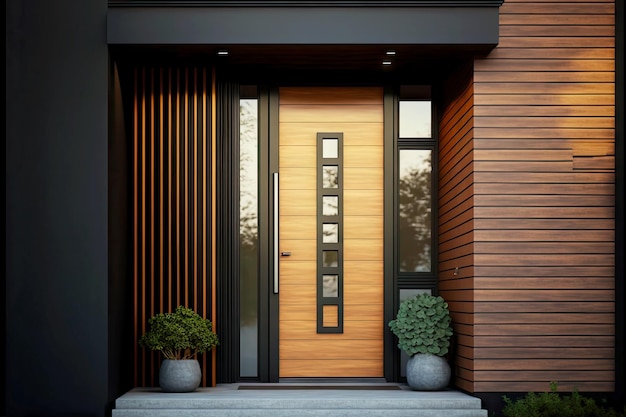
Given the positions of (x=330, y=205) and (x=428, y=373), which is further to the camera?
(x=330, y=205)

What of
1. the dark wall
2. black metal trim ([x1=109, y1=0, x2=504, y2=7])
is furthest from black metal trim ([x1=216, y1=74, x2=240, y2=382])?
the dark wall

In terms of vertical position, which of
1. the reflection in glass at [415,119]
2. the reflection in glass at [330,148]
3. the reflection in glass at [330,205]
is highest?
the reflection in glass at [415,119]

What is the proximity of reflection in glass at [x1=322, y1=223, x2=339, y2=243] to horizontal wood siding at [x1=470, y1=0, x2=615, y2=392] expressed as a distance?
46.7 inches

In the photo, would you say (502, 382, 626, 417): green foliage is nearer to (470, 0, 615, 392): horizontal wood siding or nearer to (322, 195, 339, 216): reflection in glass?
(470, 0, 615, 392): horizontal wood siding

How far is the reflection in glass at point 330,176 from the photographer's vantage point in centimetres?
685

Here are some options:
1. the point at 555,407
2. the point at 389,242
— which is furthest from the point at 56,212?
the point at 555,407

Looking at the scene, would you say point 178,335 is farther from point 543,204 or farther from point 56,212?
point 543,204

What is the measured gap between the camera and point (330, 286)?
22.3 ft

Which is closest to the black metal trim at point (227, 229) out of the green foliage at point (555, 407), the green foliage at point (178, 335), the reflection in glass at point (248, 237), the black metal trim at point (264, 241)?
the reflection in glass at point (248, 237)

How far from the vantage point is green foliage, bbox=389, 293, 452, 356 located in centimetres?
625

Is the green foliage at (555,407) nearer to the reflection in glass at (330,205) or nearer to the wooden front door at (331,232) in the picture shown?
the wooden front door at (331,232)

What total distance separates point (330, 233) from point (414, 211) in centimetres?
71

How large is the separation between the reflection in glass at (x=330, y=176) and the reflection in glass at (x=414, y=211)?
0.52 metres

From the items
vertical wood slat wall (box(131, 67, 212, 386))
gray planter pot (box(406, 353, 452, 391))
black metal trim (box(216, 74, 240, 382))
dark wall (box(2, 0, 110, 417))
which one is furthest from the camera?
black metal trim (box(216, 74, 240, 382))
